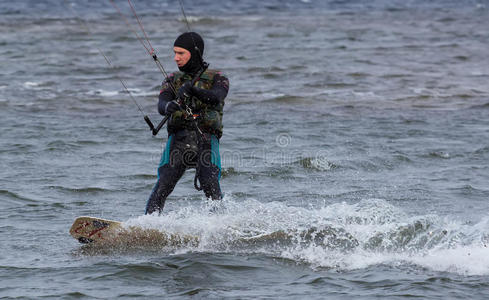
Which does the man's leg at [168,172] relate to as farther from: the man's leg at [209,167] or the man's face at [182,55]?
the man's face at [182,55]

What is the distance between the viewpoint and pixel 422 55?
88.3 ft

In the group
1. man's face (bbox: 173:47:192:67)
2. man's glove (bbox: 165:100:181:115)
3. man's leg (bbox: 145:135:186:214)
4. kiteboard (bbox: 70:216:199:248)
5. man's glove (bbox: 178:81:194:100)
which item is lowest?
kiteboard (bbox: 70:216:199:248)

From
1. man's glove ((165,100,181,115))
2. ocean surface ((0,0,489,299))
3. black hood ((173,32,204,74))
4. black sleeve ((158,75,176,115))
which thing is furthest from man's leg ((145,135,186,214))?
black hood ((173,32,204,74))

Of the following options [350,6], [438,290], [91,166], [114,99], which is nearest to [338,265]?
[438,290]

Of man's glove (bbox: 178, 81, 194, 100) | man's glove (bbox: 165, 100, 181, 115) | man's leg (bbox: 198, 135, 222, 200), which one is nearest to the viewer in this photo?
man's glove (bbox: 165, 100, 181, 115)

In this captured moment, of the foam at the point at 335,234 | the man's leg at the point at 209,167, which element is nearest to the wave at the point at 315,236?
the foam at the point at 335,234

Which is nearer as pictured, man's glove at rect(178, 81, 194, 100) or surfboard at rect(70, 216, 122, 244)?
man's glove at rect(178, 81, 194, 100)

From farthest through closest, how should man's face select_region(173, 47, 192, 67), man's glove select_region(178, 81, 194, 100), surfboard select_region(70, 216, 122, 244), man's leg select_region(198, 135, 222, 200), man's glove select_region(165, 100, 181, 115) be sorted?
surfboard select_region(70, 216, 122, 244), man's leg select_region(198, 135, 222, 200), man's face select_region(173, 47, 192, 67), man's glove select_region(178, 81, 194, 100), man's glove select_region(165, 100, 181, 115)

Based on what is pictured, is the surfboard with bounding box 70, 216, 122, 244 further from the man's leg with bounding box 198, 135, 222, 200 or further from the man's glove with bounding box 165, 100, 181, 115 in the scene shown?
the man's glove with bounding box 165, 100, 181, 115

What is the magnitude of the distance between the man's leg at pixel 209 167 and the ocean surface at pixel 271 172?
0.40m

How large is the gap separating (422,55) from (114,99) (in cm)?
1137

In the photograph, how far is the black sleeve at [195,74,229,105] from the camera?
27.7 ft

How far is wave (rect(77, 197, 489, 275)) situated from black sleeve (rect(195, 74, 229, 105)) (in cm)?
115

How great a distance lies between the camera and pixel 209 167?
883 centimetres
